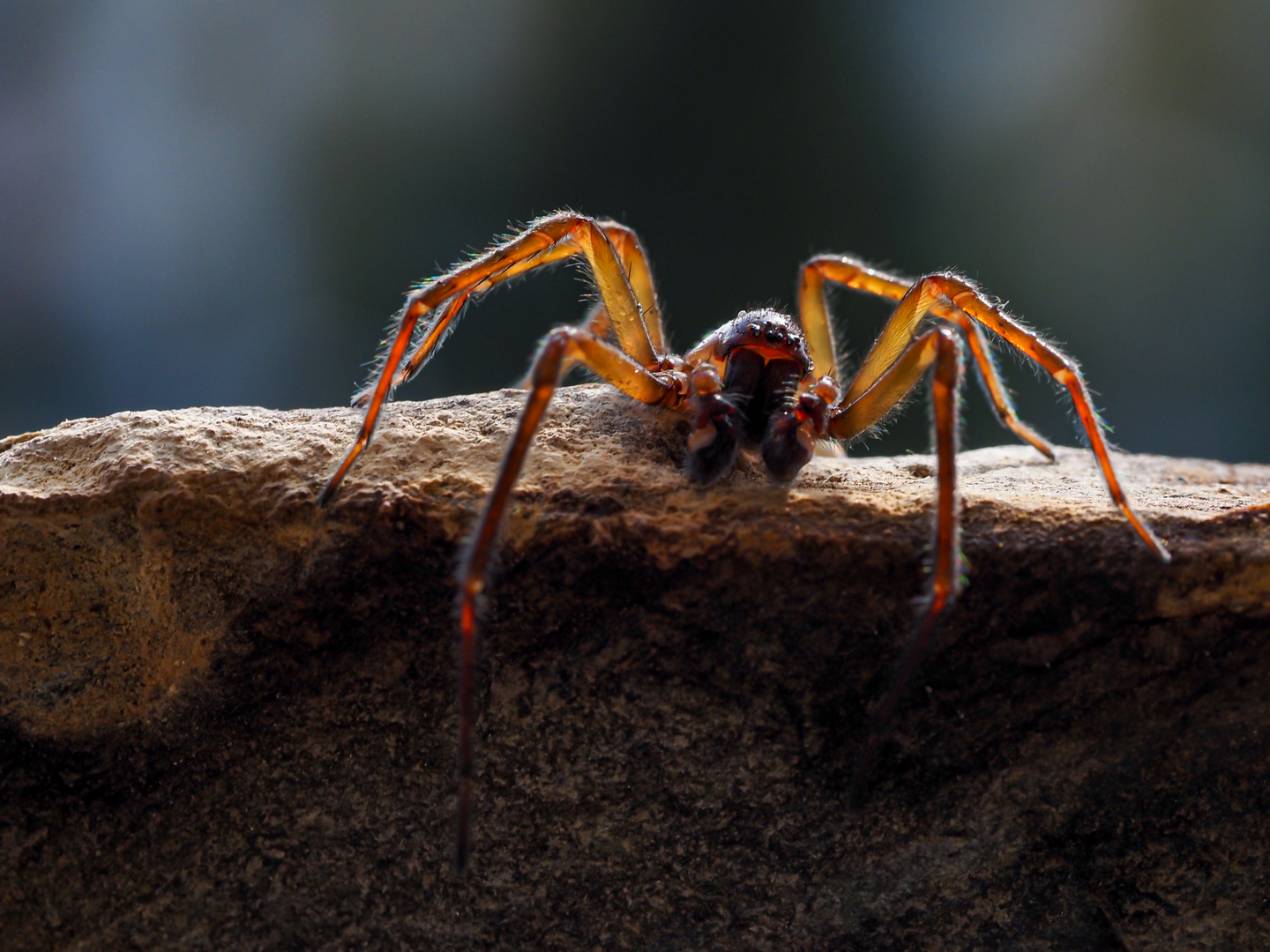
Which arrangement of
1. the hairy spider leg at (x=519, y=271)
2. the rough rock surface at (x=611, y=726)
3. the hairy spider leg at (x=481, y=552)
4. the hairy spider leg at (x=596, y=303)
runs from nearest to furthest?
1. the hairy spider leg at (x=481, y=552)
2. the rough rock surface at (x=611, y=726)
3. the hairy spider leg at (x=519, y=271)
4. the hairy spider leg at (x=596, y=303)

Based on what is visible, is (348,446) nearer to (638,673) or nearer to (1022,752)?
(638,673)

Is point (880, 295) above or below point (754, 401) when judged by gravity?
above

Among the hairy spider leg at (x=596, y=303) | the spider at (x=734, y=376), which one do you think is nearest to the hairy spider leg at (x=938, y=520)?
the spider at (x=734, y=376)

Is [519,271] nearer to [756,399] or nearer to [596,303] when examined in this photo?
[596,303]

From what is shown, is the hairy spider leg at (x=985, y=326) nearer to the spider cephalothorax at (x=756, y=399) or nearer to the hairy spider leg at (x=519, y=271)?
the spider cephalothorax at (x=756, y=399)

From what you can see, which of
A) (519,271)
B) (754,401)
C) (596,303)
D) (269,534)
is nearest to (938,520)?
(754,401)

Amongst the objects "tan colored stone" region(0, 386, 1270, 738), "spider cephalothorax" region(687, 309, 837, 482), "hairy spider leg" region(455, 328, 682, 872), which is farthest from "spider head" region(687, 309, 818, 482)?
"hairy spider leg" region(455, 328, 682, 872)

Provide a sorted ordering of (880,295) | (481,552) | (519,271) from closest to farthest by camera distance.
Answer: (481,552)
(519,271)
(880,295)
